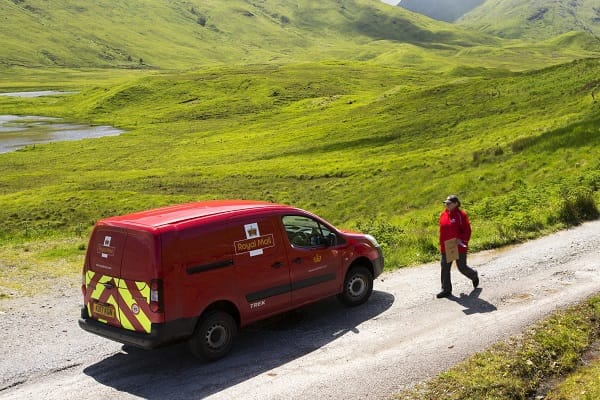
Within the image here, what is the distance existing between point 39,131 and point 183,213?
104705 mm

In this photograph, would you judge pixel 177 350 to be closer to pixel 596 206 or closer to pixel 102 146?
pixel 596 206

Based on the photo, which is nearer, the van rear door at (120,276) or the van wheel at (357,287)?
the van rear door at (120,276)

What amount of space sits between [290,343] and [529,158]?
26083mm

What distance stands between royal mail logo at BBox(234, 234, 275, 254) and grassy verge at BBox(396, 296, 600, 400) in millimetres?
4177

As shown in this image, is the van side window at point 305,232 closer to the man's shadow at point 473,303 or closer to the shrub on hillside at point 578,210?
the man's shadow at point 473,303

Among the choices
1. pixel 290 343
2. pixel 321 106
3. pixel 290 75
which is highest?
pixel 290 75

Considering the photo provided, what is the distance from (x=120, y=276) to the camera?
37.6 ft

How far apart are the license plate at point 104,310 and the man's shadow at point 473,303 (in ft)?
25.2

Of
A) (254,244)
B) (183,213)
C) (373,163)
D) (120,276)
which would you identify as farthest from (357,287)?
(373,163)

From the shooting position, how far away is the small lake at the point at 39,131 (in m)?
92.8

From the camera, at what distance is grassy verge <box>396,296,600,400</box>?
1006 centimetres

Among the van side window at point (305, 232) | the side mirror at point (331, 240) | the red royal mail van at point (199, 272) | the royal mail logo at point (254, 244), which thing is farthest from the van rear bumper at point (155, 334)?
the side mirror at point (331, 240)

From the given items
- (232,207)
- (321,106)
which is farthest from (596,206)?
(321,106)

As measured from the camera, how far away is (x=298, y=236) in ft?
44.5
